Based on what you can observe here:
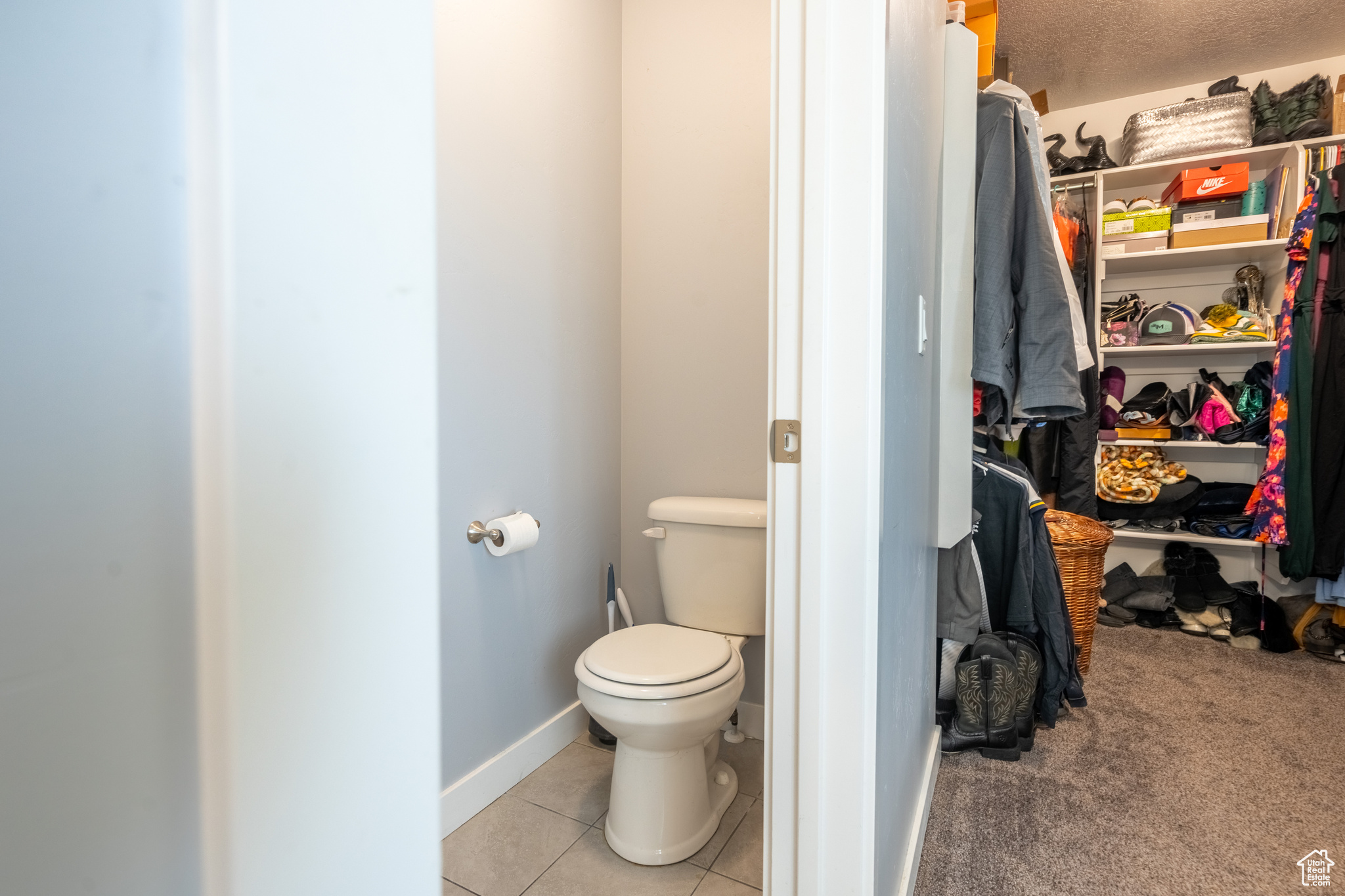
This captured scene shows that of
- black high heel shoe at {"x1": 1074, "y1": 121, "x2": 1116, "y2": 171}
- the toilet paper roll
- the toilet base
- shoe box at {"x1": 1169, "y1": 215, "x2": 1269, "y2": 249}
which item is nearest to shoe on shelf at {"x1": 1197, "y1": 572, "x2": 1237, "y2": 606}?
shoe box at {"x1": 1169, "y1": 215, "x2": 1269, "y2": 249}

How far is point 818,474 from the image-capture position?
868 millimetres

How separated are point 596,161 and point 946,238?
108 centimetres

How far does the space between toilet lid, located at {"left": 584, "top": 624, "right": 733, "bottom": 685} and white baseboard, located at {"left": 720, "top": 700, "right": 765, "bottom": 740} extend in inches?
18.5

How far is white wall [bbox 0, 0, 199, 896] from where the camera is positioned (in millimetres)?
127

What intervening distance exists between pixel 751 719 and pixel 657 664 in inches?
26.8

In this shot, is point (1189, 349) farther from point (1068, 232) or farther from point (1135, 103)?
point (1135, 103)

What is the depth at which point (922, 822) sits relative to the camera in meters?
1.44

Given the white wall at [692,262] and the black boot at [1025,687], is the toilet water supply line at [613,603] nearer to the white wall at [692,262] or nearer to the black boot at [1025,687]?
the white wall at [692,262]

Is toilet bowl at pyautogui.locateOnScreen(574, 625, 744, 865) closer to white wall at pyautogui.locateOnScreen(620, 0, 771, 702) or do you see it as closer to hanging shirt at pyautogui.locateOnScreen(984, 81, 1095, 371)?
white wall at pyautogui.locateOnScreen(620, 0, 771, 702)

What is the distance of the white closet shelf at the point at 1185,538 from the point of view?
2.79m

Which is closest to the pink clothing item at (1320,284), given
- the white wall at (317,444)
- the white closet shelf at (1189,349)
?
the white closet shelf at (1189,349)

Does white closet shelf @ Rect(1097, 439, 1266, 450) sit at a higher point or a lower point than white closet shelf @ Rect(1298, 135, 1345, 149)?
lower

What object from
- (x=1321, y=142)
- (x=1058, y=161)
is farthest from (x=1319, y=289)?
(x=1058, y=161)

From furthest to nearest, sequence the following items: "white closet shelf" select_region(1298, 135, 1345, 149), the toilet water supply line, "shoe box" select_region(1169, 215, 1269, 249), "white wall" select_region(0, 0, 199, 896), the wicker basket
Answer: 1. "shoe box" select_region(1169, 215, 1269, 249)
2. "white closet shelf" select_region(1298, 135, 1345, 149)
3. the wicker basket
4. the toilet water supply line
5. "white wall" select_region(0, 0, 199, 896)
